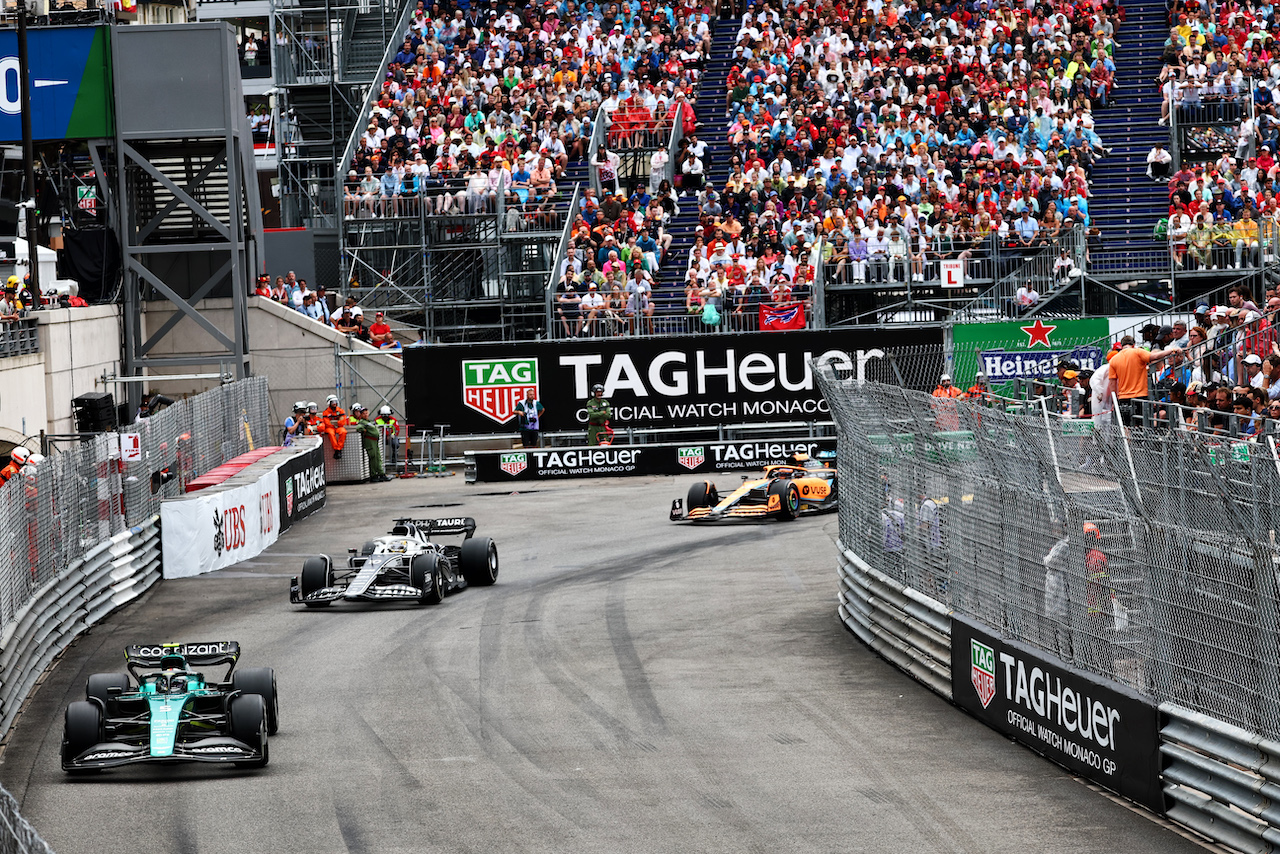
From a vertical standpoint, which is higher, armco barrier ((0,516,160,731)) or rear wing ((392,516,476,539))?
rear wing ((392,516,476,539))

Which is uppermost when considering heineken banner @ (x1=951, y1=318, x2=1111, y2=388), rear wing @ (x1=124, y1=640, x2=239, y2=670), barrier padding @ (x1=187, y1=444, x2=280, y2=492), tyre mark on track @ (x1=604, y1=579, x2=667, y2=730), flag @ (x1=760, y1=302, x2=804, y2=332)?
flag @ (x1=760, y1=302, x2=804, y2=332)

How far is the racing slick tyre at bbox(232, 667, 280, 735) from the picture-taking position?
12.6 meters

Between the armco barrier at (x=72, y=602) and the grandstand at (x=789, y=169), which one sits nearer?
the armco barrier at (x=72, y=602)

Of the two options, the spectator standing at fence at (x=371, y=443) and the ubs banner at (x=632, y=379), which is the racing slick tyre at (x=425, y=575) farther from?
the ubs banner at (x=632, y=379)

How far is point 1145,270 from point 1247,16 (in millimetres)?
8508

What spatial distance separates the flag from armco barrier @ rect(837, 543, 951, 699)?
55.5 ft

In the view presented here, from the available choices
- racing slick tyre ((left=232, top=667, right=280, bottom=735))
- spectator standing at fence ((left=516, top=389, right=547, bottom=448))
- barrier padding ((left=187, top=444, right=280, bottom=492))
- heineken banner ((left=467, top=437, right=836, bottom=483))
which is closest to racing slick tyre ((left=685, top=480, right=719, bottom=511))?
barrier padding ((left=187, top=444, right=280, bottom=492))

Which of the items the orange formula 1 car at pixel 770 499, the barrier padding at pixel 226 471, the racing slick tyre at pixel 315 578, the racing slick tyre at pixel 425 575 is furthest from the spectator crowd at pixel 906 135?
the racing slick tyre at pixel 315 578

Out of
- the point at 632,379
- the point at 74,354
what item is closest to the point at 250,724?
the point at 74,354

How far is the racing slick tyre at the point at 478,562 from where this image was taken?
2028cm

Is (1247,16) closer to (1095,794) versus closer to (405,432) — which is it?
(405,432)

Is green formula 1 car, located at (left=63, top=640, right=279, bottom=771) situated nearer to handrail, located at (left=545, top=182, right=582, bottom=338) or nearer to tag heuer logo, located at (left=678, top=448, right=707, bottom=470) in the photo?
tag heuer logo, located at (left=678, top=448, right=707, bottom=470)

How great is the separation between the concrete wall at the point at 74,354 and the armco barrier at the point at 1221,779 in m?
22.6

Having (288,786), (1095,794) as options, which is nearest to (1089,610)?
(1095,794)
